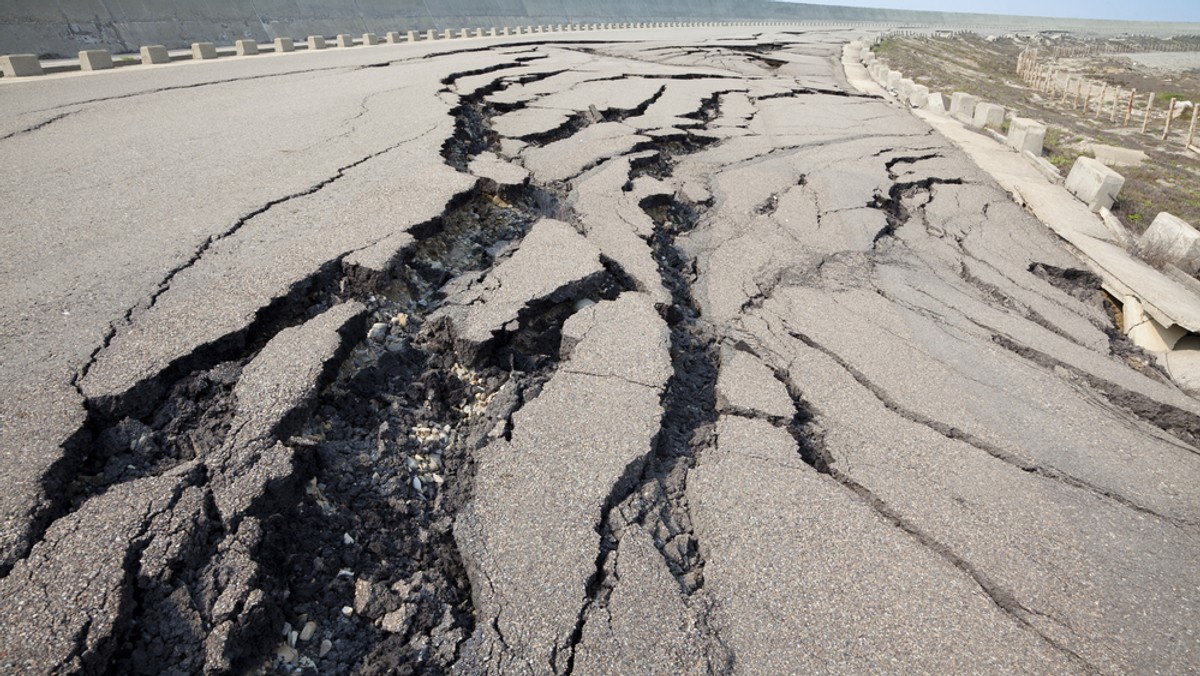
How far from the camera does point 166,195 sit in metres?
3.89

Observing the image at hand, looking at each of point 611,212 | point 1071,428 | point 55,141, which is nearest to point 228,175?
point 55,141

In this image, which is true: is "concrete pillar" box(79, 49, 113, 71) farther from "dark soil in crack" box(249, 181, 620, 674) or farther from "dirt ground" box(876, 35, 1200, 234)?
"dirt ground" box(876, 35, 1200, 234)

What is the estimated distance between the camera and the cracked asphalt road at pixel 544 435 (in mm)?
1666

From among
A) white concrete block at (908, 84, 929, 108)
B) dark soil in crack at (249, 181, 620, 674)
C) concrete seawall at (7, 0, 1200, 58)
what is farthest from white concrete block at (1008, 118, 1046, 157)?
concrete seawall at (7, 0, 1200, 58)

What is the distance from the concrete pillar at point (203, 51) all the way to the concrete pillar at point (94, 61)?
1.56 meters

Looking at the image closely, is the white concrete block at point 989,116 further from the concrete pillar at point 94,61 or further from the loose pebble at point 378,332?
the concrete pillar at point 94,61

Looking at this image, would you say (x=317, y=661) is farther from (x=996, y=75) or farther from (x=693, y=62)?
(x=996, y=75)

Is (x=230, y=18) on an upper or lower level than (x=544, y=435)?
upper

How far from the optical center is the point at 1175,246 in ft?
16.0

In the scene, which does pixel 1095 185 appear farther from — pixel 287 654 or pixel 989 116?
pixel 287 654

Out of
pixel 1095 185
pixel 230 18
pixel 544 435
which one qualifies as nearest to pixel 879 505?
pixel 544 435

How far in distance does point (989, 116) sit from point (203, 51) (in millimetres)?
12803

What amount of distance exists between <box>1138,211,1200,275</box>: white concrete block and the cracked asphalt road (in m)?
1.01

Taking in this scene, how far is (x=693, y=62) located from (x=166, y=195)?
35.6 feet
